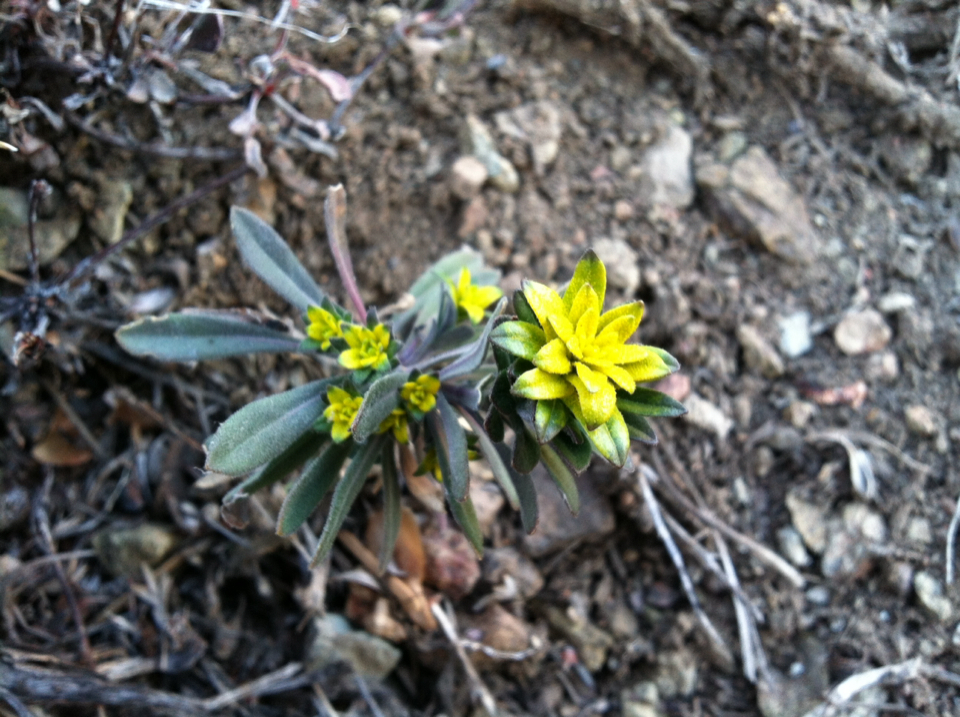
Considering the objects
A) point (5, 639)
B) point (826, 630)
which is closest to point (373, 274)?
point (5, 639)

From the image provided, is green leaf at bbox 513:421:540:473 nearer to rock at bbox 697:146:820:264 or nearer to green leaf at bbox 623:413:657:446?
green leaf at bbox 623:413:657:446

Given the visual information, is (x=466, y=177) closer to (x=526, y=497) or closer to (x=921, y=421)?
(x=526, y=497)

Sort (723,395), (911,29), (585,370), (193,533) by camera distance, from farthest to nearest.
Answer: (911,29) → (723,395) → (193,533) → (585,370)

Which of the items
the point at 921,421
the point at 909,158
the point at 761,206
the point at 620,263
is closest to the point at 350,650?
the point at 620,263

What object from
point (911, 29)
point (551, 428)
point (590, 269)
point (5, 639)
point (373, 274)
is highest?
point (911, 29)

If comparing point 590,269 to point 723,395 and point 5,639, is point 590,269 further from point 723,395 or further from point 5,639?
point 5,639

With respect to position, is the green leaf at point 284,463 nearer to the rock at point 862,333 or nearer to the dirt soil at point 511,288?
the dirt soil at point 511,288
